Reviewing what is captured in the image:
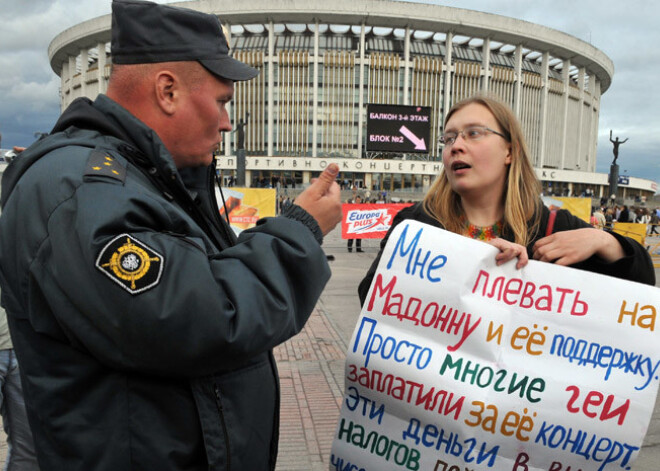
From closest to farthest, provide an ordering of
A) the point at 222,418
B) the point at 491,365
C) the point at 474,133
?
the point at 222,418 < the point at 491,365 < the point at 474,133

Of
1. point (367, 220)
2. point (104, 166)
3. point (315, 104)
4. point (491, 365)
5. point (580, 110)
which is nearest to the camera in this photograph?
point (104, 166)

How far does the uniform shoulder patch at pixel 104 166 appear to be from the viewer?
1152mm

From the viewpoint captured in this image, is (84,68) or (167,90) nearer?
(167,90)

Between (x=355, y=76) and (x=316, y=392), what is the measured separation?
5674 cm

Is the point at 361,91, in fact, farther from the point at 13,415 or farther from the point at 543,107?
the point at 13,415

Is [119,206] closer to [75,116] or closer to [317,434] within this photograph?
[75,116]

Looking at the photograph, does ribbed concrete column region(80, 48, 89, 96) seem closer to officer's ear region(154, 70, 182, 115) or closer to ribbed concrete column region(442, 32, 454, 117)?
ribbed concrete column region(442, 32, 454, 117)

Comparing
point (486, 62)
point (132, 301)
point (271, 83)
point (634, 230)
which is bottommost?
point (634, 230)

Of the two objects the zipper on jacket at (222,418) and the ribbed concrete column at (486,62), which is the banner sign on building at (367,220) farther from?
the ribbed concrete column at (486,62)

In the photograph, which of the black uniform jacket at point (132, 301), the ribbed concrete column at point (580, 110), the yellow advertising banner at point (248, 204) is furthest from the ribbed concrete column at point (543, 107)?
the black uniform jacket at point (132, 301)

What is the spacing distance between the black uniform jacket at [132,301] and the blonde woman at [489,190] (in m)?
0.91

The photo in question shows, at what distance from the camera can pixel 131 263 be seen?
108 cm

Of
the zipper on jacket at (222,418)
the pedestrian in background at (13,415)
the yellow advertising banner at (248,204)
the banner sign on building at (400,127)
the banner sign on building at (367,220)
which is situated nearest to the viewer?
the zipper on jacket at (222,418)

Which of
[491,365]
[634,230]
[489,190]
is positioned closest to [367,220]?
[634,230]
